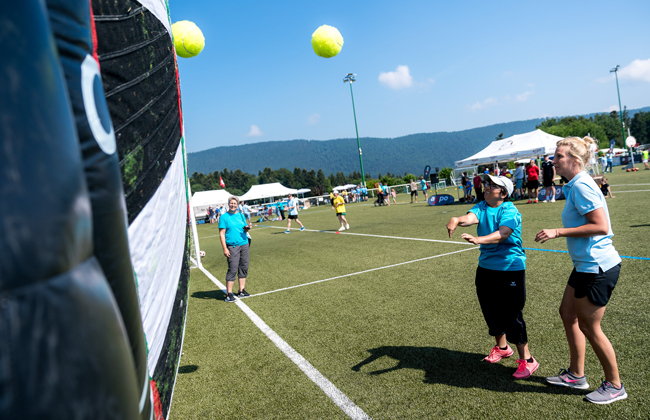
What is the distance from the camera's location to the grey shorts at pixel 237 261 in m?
7.26

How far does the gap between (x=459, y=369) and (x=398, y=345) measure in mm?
832

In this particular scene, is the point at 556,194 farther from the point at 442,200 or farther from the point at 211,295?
the point at 211,295

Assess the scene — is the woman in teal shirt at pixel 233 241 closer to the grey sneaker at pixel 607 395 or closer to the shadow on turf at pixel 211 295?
the shadow on turf at pixel 211 295

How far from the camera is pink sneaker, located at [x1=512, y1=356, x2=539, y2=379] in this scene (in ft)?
11.8

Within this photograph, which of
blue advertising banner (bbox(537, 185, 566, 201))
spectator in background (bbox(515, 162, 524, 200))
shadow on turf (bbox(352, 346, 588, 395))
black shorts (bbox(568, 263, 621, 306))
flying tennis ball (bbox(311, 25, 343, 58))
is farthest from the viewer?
spectator in background (bbox(515, 162, 524, 200))

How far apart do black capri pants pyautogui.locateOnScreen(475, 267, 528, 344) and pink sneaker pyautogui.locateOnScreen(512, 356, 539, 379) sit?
0.21 m

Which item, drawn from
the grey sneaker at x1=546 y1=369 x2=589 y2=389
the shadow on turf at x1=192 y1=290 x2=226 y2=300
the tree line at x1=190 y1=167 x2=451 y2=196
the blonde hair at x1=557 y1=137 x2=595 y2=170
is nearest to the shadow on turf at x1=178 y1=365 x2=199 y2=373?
the shadow on turf at x1=192 y1=290 x2=226 y2=300

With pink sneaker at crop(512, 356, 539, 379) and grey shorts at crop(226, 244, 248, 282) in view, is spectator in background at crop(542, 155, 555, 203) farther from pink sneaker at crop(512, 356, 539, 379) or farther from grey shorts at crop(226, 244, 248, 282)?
pink sneaker at crop(512, 356, 539, 379)

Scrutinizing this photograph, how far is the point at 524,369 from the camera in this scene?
3.61 metres

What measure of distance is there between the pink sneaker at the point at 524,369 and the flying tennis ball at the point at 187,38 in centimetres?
503

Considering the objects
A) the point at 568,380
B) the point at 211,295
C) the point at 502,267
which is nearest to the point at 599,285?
the point at 502,267

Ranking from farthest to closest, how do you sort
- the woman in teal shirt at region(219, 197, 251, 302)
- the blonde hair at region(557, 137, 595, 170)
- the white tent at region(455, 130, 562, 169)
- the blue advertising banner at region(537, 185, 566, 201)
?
the white tent at region(455, 130, 562, 169) < the blue advertising banner at region(537, 185, 566, 201) < the woman in teal shirt at region(219, 197, 251, 302) < the blonde hair at region(557, 137, 595, 170)

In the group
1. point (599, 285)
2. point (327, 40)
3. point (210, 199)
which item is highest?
point (327, 40)

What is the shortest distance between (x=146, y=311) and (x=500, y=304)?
3373 mm
